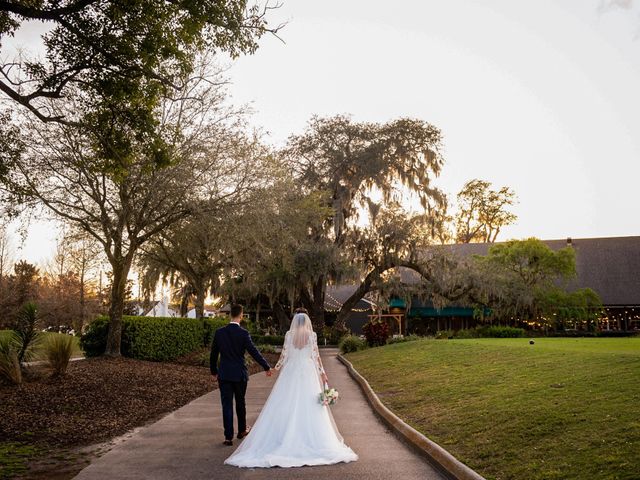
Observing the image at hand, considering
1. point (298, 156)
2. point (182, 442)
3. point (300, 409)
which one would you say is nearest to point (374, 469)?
point (300, 409)

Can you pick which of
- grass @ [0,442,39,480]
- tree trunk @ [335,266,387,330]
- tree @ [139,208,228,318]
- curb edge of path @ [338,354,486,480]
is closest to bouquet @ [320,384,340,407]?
curb edge of path @ [338,354,486,480]

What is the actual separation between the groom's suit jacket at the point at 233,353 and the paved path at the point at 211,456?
105cm

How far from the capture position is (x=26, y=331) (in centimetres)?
1612

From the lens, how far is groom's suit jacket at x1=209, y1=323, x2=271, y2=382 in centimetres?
991

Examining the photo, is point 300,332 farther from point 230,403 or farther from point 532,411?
point 532,411

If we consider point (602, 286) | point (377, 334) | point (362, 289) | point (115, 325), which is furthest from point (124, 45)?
point (602, 286)

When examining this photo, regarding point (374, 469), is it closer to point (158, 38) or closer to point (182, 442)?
point (182, 442)

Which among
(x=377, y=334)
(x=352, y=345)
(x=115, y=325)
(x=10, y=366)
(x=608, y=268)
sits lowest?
(x=352, y=345)

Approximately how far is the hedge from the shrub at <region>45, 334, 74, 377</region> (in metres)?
7.06

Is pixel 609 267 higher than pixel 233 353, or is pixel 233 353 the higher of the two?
pixel 609 267

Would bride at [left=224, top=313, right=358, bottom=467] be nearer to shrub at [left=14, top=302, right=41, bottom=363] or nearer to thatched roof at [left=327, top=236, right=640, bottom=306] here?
shrub at [left=14, top=302, right=41, bottom=363]

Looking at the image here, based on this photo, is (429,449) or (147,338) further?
(147,338)

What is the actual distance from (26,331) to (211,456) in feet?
30.7

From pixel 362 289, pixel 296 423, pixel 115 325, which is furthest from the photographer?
pixel 362 289
